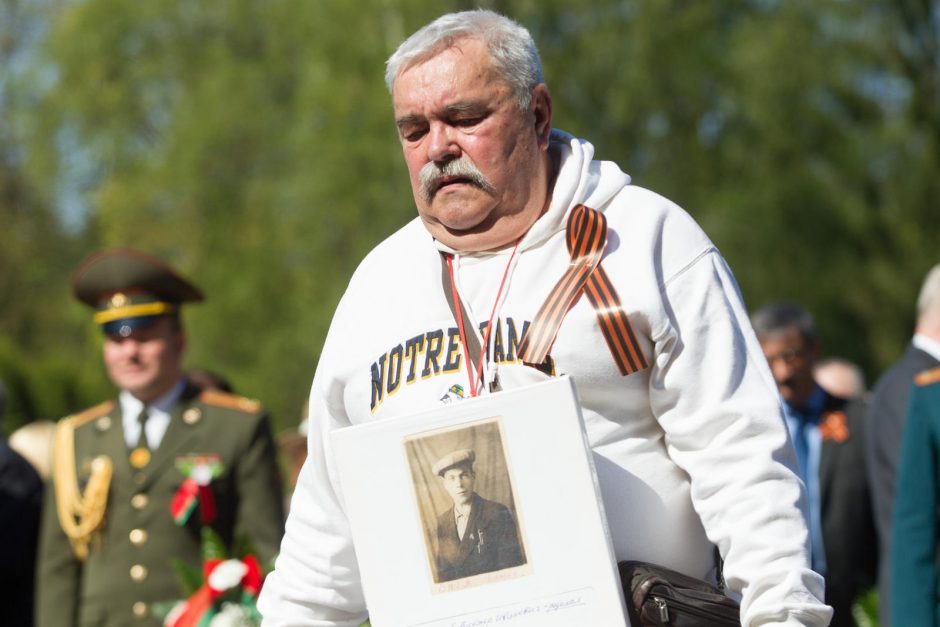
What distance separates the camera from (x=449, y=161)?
3135 millimetres

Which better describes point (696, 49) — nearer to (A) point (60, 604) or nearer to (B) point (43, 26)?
(B) point (43, 26)

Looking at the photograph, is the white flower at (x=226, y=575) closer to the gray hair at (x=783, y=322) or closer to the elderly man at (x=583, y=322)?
the elderly man at (x=583, y=322)

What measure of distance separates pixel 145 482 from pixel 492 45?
A: 403 centimetres

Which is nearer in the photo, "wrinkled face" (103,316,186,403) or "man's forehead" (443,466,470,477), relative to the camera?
"man's forehead" (443,466,470,477)

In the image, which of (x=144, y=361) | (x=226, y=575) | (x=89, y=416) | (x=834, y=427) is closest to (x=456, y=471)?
(x=226, y=575)

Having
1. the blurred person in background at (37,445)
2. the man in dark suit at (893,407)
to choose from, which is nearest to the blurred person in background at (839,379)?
the man in dark suit at (893,407)

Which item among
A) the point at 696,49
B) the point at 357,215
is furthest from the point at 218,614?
the point at 696,49

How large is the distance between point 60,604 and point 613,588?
14.2ft

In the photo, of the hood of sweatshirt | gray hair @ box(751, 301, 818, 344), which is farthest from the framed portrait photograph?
gray hair @ box(751, 301, 818, 344)

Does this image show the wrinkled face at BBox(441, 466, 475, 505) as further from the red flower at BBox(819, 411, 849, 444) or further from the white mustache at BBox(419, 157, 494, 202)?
the red flower at BBox(819, 411, 849, 444)

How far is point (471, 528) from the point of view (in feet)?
9.53

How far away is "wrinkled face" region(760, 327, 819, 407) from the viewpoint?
7.95 meters

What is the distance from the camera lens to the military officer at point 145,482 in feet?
21.4

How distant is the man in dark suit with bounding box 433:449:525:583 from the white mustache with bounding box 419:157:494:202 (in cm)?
57
